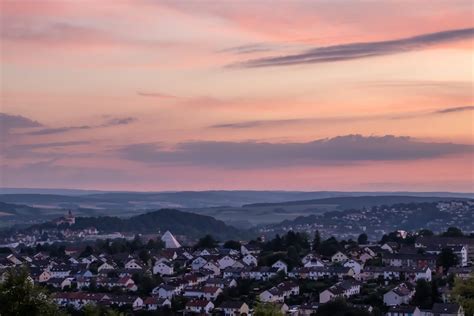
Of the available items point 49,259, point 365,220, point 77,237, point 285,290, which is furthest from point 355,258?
point 365,220

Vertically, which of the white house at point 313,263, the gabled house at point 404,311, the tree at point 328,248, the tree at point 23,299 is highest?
the tree at point 23,299

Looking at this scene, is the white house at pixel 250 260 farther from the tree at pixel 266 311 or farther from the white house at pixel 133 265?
the tree at pixel 266 311

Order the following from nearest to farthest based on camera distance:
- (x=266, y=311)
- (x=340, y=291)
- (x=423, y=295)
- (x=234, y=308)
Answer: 1. (x=266, y=311)
2. (x=234, y=308)
3. (x=423, y=295)
4. (x=340, y=291)

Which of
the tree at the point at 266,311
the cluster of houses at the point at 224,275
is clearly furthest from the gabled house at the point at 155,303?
the tree at the point at 266,311

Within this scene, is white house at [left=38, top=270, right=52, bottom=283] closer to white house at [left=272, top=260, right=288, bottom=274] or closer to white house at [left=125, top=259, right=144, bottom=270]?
white house at [left=125, top=259, right=144, bottom=270]

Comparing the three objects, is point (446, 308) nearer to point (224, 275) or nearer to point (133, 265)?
point (224, 275)

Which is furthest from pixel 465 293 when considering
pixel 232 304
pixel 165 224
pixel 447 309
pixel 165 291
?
pixel 165 224

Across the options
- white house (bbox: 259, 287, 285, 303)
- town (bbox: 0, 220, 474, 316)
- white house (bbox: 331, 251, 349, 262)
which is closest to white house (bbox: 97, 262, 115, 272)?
town (bbox: 0, 220, 474, 316)
